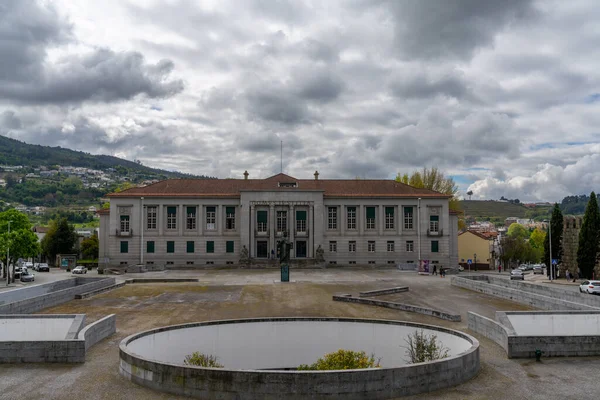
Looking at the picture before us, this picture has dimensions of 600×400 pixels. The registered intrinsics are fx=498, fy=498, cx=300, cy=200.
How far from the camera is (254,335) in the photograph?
811 inches

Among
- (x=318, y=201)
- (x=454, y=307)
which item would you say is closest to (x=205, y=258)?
(x=318, y=201)

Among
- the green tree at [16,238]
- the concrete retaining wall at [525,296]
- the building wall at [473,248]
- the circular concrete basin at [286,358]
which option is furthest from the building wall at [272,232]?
the circular concrete basin at [286,358]

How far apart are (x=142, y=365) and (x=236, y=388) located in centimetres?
316

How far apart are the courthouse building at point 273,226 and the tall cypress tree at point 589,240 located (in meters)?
16.9

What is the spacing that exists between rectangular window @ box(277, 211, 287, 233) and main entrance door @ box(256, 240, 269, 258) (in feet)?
8.51

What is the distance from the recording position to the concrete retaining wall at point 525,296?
2606cm

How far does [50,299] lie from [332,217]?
4176cm

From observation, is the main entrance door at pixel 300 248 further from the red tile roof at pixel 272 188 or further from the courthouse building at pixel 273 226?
the red tile roof at pixel 272 188

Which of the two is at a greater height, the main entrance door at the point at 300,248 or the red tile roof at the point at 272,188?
the red tile roof at the point at 272,188

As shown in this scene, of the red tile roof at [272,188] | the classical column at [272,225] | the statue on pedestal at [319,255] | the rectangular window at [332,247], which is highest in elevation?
the red tile roof at [272,188]

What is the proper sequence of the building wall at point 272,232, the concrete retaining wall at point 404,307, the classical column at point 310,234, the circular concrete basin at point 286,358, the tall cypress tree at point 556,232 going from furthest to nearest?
the classical column at point 310,234
the building wall at point 272,232
the tall cypress tree at point 556,232
the concrete retaining wall at point 404,307
the circular concrete basin at point 286,358

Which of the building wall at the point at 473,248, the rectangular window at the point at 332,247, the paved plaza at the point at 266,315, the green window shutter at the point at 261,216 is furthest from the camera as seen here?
the building wall at the point at 473,248

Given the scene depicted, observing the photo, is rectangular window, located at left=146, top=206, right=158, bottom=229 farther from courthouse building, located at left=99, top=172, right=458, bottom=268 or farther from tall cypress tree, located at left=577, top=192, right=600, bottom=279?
tall cypress tree, located at left=577, top=192, right=600, bottom=279

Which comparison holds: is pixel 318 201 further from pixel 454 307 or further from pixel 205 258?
pixel 454 307
